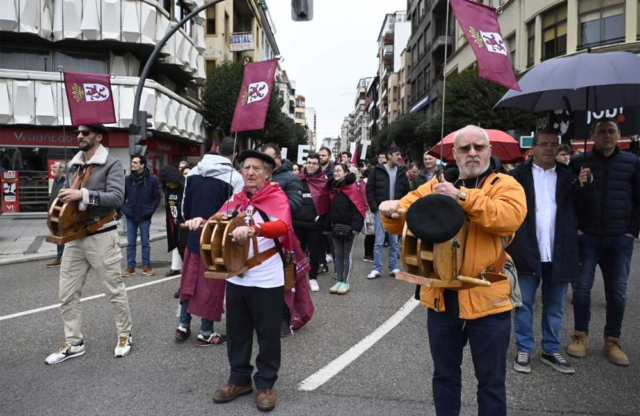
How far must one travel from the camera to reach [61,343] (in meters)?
5.02

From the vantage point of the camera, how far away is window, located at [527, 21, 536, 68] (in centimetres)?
2592

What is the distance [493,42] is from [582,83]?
4.02 feet

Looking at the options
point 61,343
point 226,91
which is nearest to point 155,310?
point 61,343

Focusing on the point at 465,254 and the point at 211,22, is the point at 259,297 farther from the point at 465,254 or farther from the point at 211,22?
the point at 211,22

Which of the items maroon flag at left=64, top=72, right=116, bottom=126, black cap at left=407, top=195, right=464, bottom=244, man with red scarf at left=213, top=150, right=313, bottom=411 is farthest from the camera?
maroon flag at left=64, top=72, right=116, bottom=126

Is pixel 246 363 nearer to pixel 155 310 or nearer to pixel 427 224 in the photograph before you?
pixel 427 224

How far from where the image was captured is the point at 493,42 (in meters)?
3.60

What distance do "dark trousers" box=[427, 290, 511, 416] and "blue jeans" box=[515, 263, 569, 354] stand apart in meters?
1.66

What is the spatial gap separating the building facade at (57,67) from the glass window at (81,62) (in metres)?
0.04

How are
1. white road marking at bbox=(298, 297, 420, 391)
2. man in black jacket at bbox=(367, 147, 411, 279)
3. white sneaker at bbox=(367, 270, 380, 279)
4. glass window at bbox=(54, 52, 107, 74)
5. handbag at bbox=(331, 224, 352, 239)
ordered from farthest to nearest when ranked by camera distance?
1. glass window at bbox=(54, 52, 107, 74)
2. man in black jacket at bbox=(367, 147, 411, 279)
3. white sneaker at bbox=(367, 270, 380, 279)
4. handbag at bbox=(331, 224, 352, 239)
5. white road marking at bbox=(298, 297, 420, 391)

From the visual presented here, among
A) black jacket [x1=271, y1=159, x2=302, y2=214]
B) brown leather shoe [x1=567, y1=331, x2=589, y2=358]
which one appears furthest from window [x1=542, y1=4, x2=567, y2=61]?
black jacket [x1=271, y1=159, x2=302, y2=214]

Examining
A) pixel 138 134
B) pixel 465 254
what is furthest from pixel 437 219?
pixel 138 134

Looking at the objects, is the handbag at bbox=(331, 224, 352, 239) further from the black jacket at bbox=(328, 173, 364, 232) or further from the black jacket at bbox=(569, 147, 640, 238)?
the black jacket at bbox=(569, 147, 640, 238)

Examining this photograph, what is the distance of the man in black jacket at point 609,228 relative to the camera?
15.0ft
